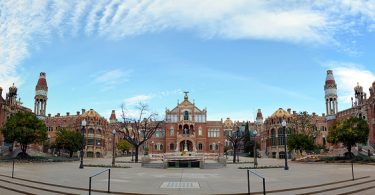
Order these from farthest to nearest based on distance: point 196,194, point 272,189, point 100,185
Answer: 1. point 100,185
2. point 272,189
3. point 196,194

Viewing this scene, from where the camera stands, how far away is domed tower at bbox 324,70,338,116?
3100 inches

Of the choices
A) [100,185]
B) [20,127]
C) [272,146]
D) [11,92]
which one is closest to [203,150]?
[272,146]

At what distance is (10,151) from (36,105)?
2106 centimetres

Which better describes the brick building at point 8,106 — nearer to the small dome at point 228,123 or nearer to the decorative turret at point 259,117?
the small dome at point 228,123

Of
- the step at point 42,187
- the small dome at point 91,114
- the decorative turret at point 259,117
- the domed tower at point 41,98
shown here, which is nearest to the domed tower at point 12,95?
the domed tower at point 41,98

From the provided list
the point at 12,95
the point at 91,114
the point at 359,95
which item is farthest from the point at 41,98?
the point at 359,95

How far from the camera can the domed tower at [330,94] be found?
7875cm

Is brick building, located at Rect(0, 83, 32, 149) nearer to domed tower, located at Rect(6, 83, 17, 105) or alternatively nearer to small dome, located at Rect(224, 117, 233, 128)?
domed tower, located at Rect(6, 83, 17, 105)

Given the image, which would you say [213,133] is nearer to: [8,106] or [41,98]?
[41,98]

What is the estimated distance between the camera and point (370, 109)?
64.3 m

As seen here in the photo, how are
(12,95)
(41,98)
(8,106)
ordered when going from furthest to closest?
(41,98) → (12,95) → (8,106)

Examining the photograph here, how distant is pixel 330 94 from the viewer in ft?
258

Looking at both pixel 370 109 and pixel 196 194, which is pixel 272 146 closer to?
pixel 370 109

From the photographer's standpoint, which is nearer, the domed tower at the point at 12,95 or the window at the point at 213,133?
the domed tower at the point at 12,95
